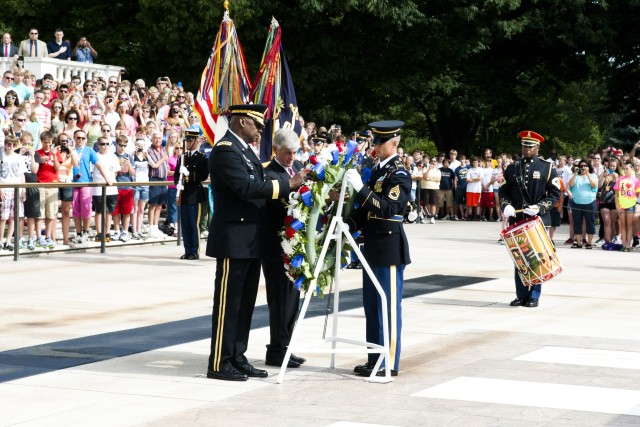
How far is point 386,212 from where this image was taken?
906 cm

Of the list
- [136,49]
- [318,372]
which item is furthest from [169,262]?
[136,49]

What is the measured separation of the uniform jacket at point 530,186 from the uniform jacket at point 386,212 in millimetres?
4678

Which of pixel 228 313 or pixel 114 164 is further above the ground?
pixel 114 164

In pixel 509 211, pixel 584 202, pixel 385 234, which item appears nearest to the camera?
pixel 385 234

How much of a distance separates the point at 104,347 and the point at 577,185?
50.2ft

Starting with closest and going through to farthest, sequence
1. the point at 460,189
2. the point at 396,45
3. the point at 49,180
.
A: the point at 49,180, the point at 460,189, the point at 396,45

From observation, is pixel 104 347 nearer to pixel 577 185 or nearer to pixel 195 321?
pixel 195 321

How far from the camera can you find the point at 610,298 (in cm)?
1455

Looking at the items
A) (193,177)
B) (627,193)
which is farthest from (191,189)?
(627,193)

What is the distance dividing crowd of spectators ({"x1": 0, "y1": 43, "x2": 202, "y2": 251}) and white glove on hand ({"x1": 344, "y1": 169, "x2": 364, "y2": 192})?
31.2 ft

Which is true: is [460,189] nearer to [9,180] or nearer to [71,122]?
[71,122]

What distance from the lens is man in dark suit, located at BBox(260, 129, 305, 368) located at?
30.2 feet

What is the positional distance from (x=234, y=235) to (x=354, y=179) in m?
0.94

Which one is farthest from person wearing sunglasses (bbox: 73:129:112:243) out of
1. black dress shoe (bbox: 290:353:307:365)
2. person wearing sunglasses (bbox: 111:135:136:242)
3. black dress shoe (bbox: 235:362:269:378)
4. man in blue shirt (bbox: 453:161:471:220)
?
man in blue shirt (bbox: 453:161:471:220)
